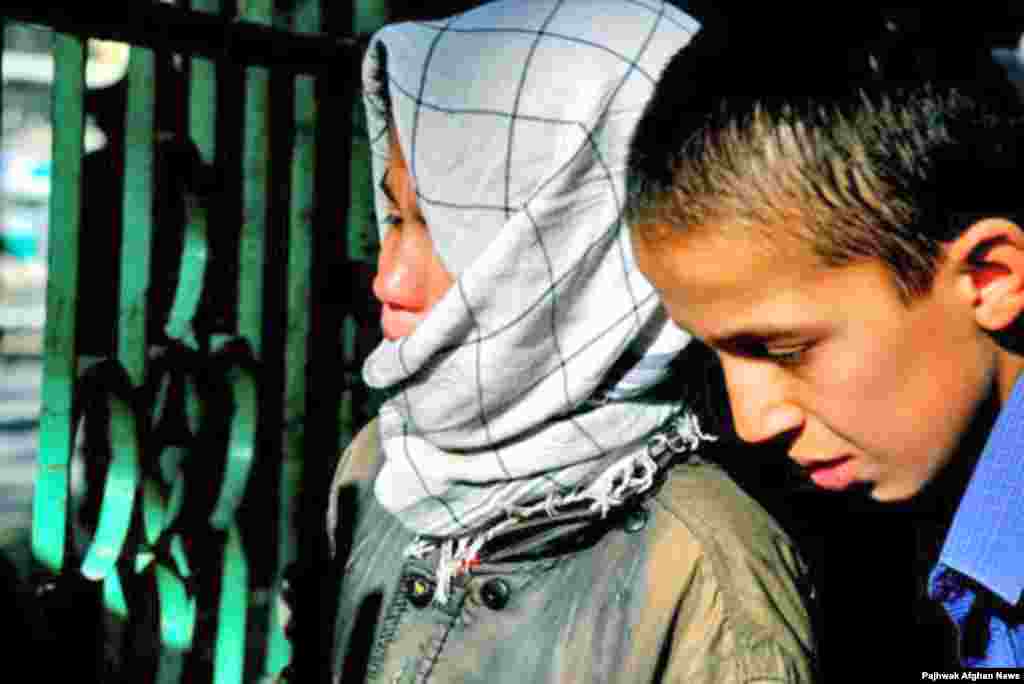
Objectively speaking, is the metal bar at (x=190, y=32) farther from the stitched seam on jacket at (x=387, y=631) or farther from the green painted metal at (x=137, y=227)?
the stitched seam on jacket at (x=387, y=631)

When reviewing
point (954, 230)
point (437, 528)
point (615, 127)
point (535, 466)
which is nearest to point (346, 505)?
point (437, 528)

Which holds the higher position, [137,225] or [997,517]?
[137,225]

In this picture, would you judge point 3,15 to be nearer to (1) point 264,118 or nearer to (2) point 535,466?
(1) point 264,118

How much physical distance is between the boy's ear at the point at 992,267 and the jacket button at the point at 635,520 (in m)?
0.57

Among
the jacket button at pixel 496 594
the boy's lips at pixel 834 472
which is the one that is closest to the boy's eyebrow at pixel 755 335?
the boy's lips at pixel 834 472

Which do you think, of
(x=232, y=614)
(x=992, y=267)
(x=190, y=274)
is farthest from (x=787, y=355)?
(x=232, y=614)

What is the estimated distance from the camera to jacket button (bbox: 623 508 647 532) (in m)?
1.82

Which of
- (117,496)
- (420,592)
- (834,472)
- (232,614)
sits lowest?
(232,614)

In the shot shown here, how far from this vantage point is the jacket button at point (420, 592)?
76.8 inches

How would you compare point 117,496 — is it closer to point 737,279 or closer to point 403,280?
point 403,280

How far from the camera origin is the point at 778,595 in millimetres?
1697

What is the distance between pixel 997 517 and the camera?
1649mm

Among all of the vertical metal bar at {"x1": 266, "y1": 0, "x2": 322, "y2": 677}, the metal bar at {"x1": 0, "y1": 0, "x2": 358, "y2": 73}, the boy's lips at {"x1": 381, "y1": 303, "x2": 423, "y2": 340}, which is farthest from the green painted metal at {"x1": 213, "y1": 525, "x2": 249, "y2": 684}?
the metal bar at {"x1": 0, "y1": 0, "x2": 358, "y2": 73}

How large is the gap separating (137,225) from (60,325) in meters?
0.23
